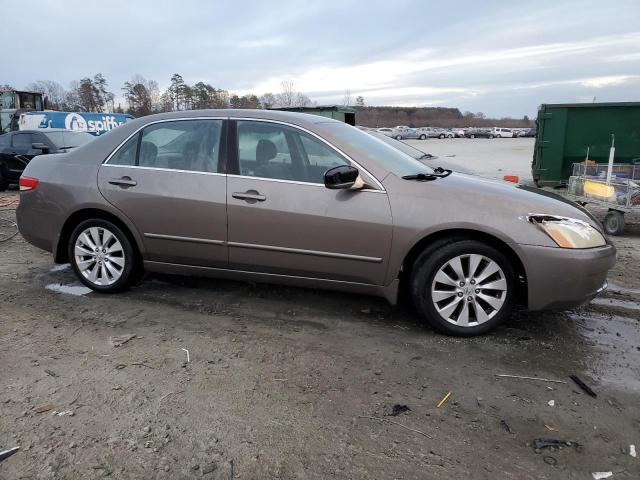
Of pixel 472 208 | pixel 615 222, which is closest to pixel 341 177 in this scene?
pixel 472 208

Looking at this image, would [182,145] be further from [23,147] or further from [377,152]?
[23,147]

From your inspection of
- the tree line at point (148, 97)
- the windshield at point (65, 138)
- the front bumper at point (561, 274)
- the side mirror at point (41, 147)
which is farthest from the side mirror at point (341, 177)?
the tree line at point (148, 97)

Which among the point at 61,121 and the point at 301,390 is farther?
the point at 61,121

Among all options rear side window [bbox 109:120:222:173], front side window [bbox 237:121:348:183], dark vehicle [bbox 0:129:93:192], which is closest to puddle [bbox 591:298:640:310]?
front side window [bbox 237:121:348:183]

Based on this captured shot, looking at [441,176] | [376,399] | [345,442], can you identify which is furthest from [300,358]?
[441,176]

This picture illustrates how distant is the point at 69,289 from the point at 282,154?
2.49 metres

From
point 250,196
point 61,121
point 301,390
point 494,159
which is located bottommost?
point 301,390

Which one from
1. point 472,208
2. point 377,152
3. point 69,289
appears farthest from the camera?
point 69,289

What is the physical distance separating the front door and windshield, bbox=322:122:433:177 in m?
0.20

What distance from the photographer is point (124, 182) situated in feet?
14.4

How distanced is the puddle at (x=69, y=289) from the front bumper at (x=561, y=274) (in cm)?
381

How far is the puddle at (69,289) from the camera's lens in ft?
15.5

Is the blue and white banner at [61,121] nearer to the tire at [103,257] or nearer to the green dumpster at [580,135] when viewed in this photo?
the green dumpster at [580,135]

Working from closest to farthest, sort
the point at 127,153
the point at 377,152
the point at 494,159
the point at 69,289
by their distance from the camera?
the point at 377,152 < the point at 127,153 < the point at 69,289 < the point at 494,159
